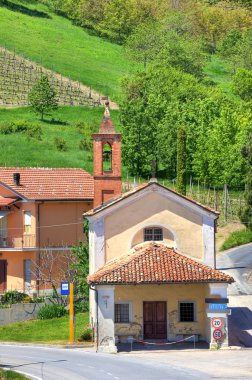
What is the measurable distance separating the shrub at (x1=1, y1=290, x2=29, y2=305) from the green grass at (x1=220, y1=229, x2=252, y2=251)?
17645mm

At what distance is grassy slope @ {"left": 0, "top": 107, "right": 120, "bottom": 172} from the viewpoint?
11025 centimetres

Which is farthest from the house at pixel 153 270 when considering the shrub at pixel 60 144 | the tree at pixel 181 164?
the shrub at pixel 60 144

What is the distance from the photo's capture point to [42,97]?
129 m

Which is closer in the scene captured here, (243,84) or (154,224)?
(154,224)

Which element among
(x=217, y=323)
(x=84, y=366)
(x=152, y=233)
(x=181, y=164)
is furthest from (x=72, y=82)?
(x=84, y=366)

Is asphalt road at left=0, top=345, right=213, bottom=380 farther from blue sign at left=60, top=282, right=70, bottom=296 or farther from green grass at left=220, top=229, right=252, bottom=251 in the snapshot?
green grass at left=220, top=229, right=252, bottom=251

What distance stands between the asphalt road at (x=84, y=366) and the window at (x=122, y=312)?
2.72m

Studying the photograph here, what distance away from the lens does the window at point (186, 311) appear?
57094mm

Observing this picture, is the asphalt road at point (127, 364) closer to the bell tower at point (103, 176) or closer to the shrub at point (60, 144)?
the bell tower at point (103, 176)

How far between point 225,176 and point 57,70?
182ft

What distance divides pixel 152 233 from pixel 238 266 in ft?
60.0

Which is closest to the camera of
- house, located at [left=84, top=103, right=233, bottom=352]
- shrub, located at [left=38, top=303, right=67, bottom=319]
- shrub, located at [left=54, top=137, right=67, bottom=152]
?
house, located at [left=84, top=103, right=233, bottom=352]

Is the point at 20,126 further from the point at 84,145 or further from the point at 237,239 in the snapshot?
the point at 237,239

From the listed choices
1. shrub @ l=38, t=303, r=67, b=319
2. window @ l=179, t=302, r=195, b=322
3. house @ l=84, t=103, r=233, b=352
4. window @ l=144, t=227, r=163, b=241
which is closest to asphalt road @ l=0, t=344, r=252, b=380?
house @ l=84, t=103, r=233, b=352
